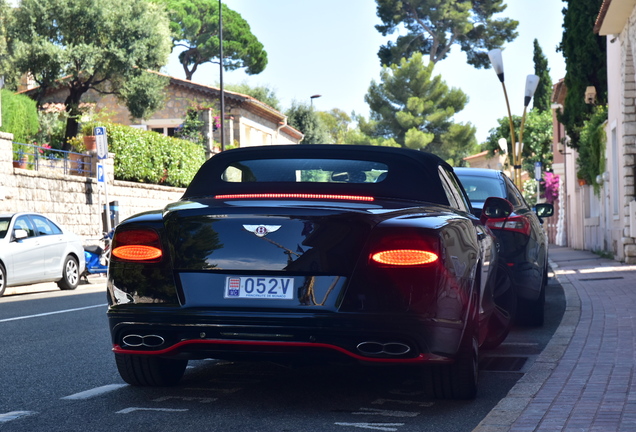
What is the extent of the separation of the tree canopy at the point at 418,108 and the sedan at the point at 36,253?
155ft

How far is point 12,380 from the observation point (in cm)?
663

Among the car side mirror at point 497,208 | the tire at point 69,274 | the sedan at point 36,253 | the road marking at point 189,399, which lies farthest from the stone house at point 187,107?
the road marking at point 189,399

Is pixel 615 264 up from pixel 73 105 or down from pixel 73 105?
down

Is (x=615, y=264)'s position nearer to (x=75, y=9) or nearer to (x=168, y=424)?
(x=168, y=424)

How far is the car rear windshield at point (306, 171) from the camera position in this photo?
6129 millimetres

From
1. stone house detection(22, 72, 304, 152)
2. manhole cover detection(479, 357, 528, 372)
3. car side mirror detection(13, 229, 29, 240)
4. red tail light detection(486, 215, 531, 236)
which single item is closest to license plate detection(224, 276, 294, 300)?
manhole cover detection(479, 357, 528, 372)

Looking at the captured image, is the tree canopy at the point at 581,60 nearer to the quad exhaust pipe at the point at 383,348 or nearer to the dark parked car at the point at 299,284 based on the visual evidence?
the dark parked car at the point at 299,284

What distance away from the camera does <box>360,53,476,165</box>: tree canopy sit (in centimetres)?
6550

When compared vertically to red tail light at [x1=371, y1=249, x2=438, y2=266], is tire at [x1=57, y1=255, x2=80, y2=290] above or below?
below

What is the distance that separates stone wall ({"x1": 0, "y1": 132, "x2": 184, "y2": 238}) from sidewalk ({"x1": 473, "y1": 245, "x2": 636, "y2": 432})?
1646cm

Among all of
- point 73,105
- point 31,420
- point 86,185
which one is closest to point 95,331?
point 31,420

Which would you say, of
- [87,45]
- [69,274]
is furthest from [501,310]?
[87,45]

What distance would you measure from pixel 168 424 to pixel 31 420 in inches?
30.1

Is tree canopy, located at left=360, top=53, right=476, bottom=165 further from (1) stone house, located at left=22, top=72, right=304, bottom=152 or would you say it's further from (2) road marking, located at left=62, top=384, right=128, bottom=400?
(2) road marking, located at left=62, top=384, right=128, bottom=400
